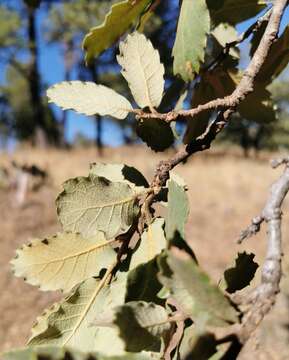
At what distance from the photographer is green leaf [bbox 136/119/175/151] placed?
1.86 ft

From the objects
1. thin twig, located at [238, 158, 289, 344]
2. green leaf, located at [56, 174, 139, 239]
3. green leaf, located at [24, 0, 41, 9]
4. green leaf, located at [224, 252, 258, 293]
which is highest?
green leaf, located at [24, 0, 41, 9]

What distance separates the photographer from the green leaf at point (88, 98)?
0.55m

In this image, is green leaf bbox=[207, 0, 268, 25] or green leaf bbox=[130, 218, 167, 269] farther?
green leaf bbox=[207, 0, 268, 25]

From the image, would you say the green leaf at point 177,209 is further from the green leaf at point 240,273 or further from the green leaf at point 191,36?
the green leaf at point 191,36

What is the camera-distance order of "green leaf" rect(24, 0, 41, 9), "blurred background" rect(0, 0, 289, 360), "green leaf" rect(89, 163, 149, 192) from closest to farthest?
"green leaf" rect(89, 163, 149, 192), "green leaf" rect(24, 0, 41, 9), "blurred background" rect(0, 0, 289, 360)

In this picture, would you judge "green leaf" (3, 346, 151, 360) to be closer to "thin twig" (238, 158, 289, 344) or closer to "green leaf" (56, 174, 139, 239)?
"thin twig" (238, 158, 289, 344)

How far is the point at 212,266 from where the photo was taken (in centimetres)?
510

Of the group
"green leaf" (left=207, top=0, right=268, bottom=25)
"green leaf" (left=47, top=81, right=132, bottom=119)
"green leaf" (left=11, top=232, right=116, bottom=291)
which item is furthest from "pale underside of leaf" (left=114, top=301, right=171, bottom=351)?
"green leaf" (left=207, top=0, right=268, bottom=25)

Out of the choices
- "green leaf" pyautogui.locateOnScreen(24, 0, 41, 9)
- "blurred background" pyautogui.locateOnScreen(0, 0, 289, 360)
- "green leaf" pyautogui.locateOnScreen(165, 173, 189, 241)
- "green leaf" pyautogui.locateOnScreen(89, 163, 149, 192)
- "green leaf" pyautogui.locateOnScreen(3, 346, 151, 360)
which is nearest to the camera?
"green leaf" pyautogui.locateOnScreen(3, 346, 151, 360)

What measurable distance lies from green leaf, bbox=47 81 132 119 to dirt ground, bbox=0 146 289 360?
262mm

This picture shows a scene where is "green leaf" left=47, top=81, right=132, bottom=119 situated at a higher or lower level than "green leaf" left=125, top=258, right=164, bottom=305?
higher

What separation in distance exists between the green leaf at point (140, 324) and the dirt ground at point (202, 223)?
64mm

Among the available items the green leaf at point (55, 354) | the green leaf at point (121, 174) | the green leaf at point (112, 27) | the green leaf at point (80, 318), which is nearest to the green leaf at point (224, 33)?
the green leaf at point (112, 27)

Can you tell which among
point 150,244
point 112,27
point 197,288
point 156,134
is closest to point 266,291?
point 197,288
